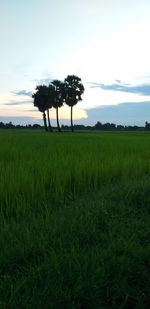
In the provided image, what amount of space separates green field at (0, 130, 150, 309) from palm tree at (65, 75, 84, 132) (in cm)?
5865

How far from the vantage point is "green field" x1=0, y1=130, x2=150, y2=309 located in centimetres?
296

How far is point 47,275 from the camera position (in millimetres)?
3141

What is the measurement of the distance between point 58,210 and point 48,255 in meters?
1.57

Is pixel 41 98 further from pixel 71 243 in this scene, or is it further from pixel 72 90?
pixel 71 243

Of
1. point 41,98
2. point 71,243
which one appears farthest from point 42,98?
point 71,243

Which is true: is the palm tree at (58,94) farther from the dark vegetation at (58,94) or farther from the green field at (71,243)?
the green field at (71,243)

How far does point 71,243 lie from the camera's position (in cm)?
380

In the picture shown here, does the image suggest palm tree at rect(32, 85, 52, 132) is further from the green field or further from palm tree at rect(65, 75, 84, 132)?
the green field

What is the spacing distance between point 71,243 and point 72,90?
204 feet

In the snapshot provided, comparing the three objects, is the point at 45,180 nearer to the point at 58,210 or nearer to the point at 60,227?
the point at 58,210

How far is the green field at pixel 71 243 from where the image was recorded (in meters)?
2.96

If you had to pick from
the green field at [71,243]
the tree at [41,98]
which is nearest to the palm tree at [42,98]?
the tree at [41,98]

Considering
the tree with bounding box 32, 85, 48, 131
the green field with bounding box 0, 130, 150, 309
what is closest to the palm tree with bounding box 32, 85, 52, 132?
the tree with bounding box 32, 85, 48, 131

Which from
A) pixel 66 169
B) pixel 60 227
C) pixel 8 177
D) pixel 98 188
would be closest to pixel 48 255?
pixel 60 227
